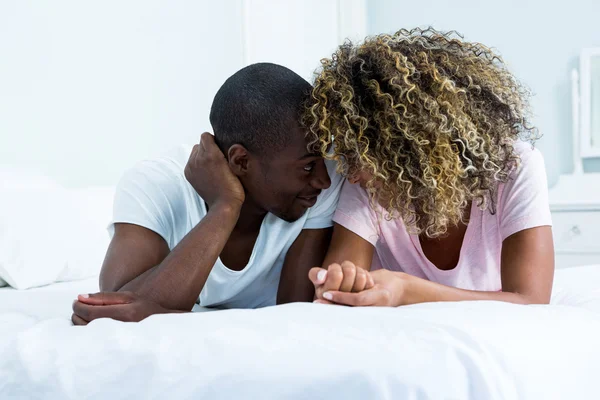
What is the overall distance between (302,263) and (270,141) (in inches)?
10.6

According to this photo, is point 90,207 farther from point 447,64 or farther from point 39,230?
point 447,64

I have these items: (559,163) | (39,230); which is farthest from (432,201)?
(559,163)

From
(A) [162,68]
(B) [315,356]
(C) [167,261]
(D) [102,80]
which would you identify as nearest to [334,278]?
(B) [315,356]

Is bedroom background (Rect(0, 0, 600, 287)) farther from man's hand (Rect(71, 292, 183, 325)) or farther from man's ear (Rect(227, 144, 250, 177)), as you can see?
man's hand (Rect(71, 292, 183, 325))

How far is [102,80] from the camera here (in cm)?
275

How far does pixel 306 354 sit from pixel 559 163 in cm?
344

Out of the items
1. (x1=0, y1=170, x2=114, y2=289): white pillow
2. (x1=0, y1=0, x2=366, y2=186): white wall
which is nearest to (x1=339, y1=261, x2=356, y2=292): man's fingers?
(x1=0, y1=170, x2=114, y2=289): white pillow

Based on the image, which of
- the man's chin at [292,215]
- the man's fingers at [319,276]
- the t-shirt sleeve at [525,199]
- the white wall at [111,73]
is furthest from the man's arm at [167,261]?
the white wall at [111,73]

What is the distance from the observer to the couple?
125 cm

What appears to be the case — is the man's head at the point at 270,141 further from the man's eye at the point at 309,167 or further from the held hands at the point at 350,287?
the held hands at the point at 350,287

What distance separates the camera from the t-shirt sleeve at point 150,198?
1441 mm

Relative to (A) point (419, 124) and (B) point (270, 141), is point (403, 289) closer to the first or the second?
(A) point (419, 124)

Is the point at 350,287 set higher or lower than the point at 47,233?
higher

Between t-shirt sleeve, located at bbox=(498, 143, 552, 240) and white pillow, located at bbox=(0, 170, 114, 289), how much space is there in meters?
1.32
